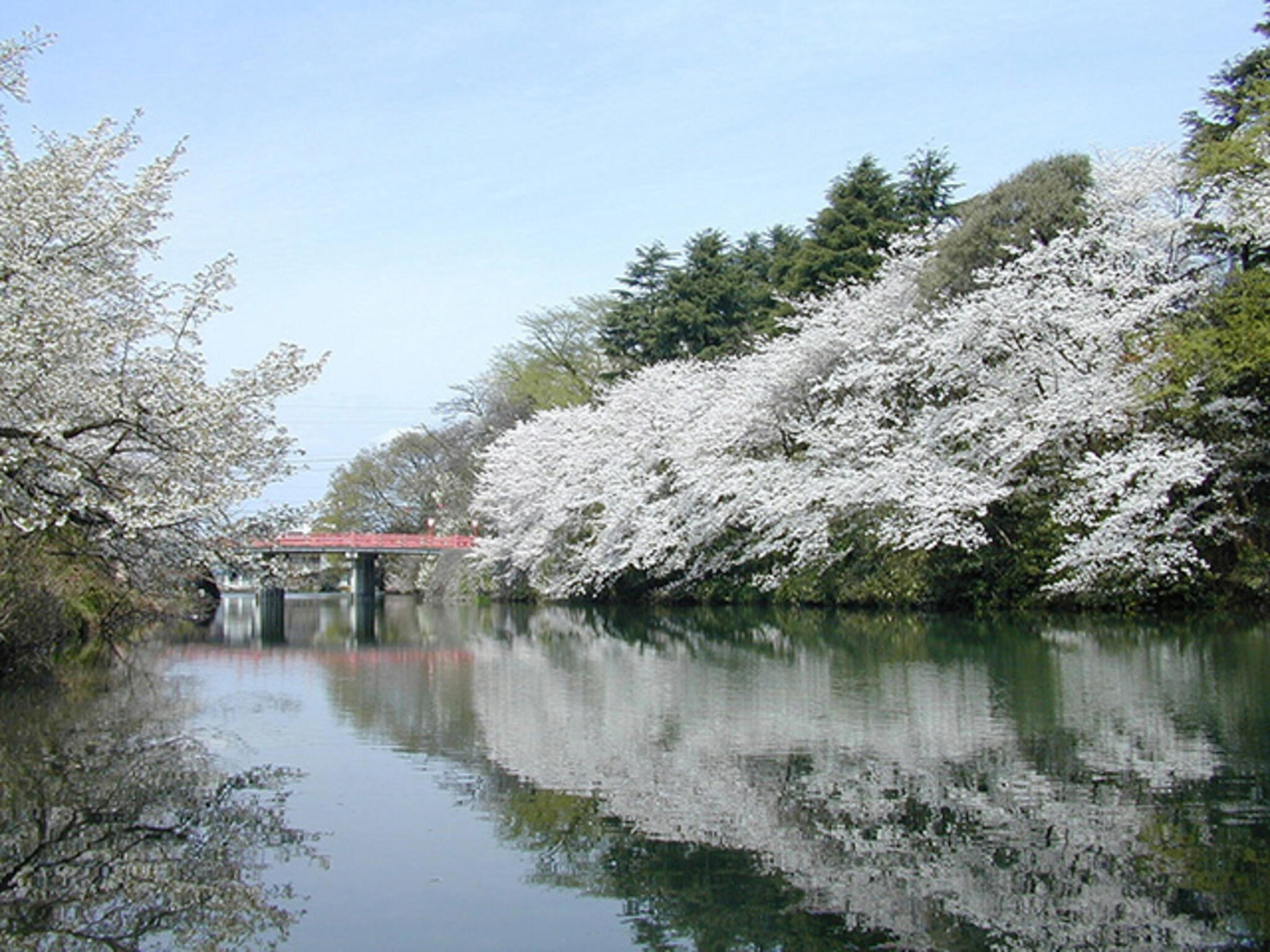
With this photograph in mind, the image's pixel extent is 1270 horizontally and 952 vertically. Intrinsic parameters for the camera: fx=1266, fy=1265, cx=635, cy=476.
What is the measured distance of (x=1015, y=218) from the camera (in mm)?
26656

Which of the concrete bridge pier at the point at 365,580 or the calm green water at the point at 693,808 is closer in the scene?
the calm green water at the point at 693,808

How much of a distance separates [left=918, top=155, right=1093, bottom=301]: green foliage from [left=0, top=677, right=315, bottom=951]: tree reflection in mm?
19882

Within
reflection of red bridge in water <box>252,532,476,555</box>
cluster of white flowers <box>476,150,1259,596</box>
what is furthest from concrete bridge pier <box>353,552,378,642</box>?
cluster of white flowers <box>476,150,1259,596</box>

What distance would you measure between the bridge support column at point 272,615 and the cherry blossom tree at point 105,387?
1.80 metres

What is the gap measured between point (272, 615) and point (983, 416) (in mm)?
33551

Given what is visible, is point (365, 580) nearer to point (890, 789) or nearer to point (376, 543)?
point (376, 543)

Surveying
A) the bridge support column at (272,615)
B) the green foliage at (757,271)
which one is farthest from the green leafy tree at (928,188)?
the bridge support column at (272,615)

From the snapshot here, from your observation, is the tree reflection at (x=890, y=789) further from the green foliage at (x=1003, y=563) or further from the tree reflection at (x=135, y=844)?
the green foliage at (x=1003, y=563)

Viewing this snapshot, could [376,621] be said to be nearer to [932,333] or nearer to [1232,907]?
[932,333]

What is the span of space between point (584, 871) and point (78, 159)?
10360 millimetres

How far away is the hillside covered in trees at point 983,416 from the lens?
71.2 ft

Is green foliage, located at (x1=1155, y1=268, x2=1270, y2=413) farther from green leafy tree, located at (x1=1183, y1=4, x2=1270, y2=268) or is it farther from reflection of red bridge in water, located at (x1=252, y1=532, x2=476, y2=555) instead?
reflection of red bridge in water, located at (x1=252, y1=532, x2=476, y2=555)

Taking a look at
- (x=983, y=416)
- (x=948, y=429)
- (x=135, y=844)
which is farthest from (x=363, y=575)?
(x=135, y=844)

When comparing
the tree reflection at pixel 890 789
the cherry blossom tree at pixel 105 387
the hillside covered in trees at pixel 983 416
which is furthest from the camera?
the hillside covered in trees at pixel 983 416
